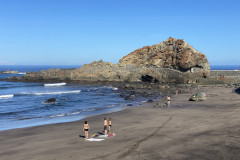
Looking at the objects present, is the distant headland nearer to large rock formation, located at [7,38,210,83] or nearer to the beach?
large rock formation, located at [7,38,210,83]

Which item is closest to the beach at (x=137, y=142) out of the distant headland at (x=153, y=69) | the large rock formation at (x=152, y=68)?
the distant headland at (x=153, y=69)

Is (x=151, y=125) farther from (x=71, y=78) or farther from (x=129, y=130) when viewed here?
(x=71, y=78)

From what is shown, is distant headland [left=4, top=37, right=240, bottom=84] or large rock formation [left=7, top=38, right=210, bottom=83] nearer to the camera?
distant headland [left=4, top=37, right=240, bottom=84]

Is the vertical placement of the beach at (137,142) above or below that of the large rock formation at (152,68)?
below

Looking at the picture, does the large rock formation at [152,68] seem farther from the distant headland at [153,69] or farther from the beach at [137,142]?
the beach at [137,142]

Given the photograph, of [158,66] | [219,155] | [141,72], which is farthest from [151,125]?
[158,66]

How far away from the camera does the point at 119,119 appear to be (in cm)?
2442

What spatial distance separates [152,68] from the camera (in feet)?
236

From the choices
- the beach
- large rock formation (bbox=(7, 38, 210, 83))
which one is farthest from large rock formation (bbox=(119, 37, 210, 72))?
the beach

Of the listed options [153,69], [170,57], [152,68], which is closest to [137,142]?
[153,69]

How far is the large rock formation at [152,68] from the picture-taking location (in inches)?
2689

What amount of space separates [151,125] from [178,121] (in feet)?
8.73

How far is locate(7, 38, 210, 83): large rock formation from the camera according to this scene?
6831 cm

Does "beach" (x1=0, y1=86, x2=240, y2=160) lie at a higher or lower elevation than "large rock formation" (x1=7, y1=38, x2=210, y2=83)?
lower
